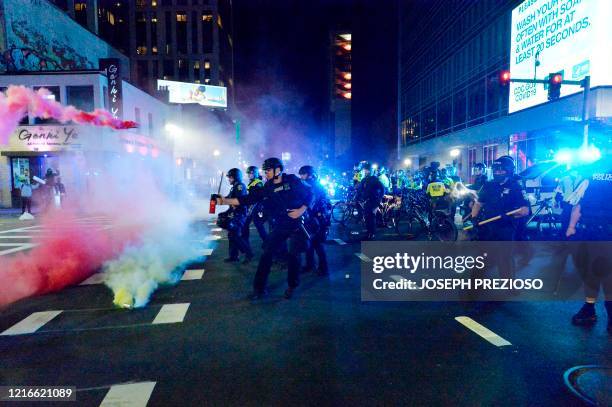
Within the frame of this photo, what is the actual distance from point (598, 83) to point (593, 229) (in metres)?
16.6

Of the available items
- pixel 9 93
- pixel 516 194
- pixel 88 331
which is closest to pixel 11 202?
pixel 9 93

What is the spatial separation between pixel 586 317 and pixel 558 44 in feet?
65.0

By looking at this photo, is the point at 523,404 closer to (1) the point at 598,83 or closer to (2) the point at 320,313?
(2) the point at 320,313

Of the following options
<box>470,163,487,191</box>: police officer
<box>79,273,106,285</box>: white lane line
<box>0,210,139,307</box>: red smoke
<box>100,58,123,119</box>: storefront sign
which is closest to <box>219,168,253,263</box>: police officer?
<box>79,273,106,285</box>: white lane line

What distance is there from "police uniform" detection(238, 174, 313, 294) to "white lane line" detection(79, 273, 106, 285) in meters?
2.98

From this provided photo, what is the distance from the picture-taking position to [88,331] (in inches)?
191

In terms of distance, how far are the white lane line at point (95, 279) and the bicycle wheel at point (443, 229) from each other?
7317mm

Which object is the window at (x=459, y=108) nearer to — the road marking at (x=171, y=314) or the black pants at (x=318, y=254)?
the black pants at (x=318, y=254)

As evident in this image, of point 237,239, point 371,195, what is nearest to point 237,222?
point 237,239

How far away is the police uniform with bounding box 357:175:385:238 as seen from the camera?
36.3 ft

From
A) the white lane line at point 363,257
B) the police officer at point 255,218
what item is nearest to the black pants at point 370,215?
the white lane line at point 363,257

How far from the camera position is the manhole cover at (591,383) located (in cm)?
322

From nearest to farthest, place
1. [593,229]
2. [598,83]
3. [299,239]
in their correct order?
1. [593,229]
2. [299,239]
3. [598,83]

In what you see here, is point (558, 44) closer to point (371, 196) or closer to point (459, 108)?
point (459, 108)
